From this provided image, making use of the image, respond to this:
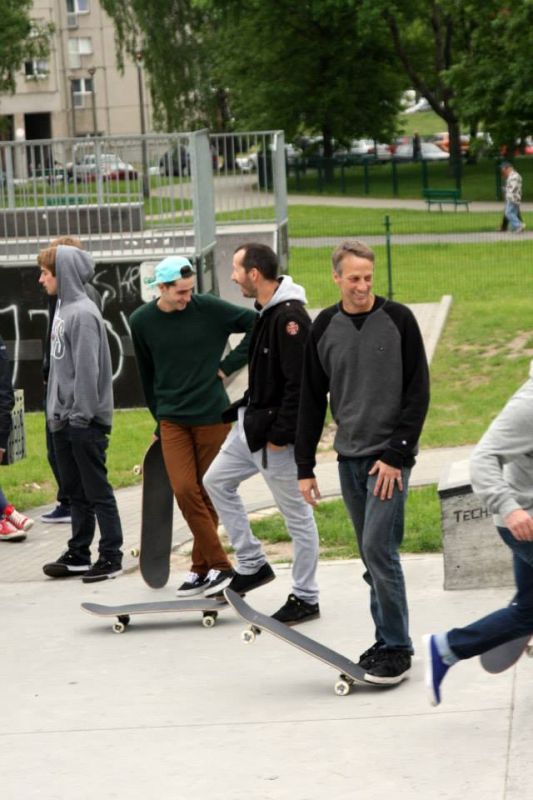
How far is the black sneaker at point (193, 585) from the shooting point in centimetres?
744

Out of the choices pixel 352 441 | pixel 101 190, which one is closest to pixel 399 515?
pixel 352 441

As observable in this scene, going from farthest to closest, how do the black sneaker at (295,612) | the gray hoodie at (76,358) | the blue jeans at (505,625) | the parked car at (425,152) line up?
the parked car at (425,152) → the gray hoodie at (76,358) → the black sneaker at (295,612) → the blue jeans at (505,625)

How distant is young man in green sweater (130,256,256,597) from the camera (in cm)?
724

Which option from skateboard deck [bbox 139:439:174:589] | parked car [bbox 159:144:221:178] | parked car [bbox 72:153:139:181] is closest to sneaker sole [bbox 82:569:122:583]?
skateboard deck [bbox 139:439:174:589]

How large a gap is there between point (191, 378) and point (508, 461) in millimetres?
2613

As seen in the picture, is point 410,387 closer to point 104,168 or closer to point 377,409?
point 377,409

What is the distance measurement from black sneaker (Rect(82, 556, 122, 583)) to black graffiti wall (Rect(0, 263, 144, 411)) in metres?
6.40

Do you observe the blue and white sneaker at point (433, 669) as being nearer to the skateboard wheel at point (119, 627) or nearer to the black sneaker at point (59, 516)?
the skateboard wheel at point (119, 627)

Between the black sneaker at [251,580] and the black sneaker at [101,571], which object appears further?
the black sneaker at [101,571]

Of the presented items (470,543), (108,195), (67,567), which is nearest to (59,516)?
(67,567)

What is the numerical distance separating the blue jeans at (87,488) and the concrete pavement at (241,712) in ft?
1.28

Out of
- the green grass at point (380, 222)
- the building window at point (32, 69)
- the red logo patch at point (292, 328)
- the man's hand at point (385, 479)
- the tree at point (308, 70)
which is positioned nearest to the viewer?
the man's hand at point (385, 479)

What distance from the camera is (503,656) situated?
17.7 feet

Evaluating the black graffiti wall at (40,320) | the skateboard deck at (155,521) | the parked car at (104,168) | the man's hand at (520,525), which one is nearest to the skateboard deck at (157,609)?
the skateboard deck at (155,521)
